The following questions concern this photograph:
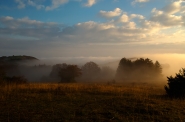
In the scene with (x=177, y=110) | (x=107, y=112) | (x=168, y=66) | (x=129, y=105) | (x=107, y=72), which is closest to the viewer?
(x=107, y=112)

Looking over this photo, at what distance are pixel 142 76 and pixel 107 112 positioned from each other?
204ft

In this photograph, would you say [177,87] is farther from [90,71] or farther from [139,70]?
[90,71]

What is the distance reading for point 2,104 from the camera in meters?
10.4

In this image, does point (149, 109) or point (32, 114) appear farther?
point (149, 109)

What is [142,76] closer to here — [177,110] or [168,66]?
[168,66]

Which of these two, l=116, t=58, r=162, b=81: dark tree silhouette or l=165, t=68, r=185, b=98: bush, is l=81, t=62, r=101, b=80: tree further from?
l=165, t=68, r=185, b=98: bush

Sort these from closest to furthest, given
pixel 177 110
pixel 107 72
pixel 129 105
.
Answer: pixel 177 110
pixel 129 105
pixel 107 72

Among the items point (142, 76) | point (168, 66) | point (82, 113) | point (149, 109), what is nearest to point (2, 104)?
point (82, 113)

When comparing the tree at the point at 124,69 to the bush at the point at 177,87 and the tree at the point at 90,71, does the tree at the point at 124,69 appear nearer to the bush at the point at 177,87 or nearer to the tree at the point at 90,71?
the tree at the point at 90,71

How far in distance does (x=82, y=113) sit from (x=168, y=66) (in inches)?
4021

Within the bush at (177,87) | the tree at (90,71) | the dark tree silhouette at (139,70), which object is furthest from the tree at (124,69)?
the bush at (177,87)

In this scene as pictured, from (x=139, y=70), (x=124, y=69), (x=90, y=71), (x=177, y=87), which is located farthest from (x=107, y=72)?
(x=177, y=87)

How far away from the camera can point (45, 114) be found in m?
8.45

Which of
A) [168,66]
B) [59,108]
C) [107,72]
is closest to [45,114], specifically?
[59,108]
